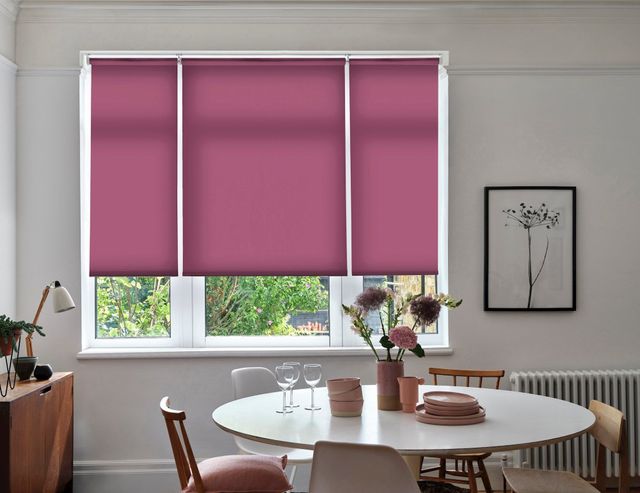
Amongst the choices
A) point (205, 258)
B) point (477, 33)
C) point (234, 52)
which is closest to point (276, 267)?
point (205, 258)

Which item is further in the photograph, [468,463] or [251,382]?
[251,382]

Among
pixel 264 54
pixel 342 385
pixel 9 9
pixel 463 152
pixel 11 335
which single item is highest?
pixel 9 9

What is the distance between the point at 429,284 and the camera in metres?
4.33

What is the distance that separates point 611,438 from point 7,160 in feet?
11.7

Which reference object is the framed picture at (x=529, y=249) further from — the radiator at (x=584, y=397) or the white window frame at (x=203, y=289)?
the radiator at (x=584, y=397)

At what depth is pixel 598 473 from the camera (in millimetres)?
2779

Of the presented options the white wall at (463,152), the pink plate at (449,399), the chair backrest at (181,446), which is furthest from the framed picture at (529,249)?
the chair backrest at (181,446)

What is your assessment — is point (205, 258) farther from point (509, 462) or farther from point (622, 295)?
point (622, 295)

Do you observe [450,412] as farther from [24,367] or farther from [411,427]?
[24,367]

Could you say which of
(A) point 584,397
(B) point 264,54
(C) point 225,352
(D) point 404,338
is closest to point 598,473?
(D) point 404,338

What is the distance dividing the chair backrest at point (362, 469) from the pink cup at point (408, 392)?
686 millimetres

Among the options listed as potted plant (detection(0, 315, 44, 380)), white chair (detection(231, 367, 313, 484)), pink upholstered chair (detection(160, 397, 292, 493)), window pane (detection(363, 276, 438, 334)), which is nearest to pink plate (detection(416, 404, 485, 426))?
pink upholstered chair (detection(160, 397, 292, 493))

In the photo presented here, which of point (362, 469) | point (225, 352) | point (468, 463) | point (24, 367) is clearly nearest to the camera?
point (362, 469)

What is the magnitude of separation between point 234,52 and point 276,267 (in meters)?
1.37
